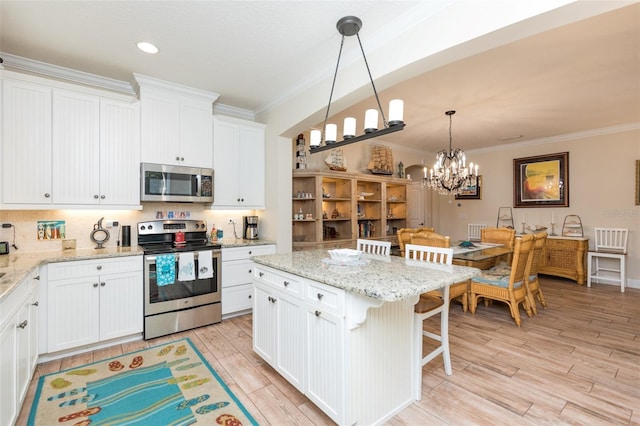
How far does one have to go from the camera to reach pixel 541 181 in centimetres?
586

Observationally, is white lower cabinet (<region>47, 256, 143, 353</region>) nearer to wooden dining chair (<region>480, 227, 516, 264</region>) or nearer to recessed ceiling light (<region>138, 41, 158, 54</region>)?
recessed ceiling light (<region>138, 41, 158, 54</region>)

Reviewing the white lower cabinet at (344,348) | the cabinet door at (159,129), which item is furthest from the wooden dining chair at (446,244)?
the cabinet door at (159,129)

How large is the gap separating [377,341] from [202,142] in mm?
3005

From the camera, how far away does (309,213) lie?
461 cm

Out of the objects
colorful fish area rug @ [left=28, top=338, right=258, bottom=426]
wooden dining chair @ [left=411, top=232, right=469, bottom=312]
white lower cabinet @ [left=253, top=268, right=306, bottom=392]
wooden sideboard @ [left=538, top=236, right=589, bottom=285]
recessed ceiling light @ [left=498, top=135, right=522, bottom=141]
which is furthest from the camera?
recessed ceiling light @ [left=498, top=135, right=522, bottom=141]

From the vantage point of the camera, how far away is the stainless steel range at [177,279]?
292cm

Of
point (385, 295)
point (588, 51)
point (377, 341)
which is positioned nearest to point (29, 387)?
point (377, 341)

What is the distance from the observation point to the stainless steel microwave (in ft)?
10.2

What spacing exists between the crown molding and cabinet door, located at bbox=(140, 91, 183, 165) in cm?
40

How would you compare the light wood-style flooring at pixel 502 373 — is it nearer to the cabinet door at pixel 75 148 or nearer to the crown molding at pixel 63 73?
the cabinet door at pixel 75 148

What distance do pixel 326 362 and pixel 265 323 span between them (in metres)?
0.79

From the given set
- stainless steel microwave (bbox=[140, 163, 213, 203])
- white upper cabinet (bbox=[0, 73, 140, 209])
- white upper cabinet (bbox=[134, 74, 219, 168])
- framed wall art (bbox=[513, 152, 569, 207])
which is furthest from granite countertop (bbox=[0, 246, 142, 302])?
framed wall art (bbox=[513, 152, 569, 207])

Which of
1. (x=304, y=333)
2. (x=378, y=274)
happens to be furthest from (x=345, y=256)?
(x=304, y=333)

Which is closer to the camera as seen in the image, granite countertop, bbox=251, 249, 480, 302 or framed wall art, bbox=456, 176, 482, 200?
granite countertop, bbox=251, 249, 480, 302
